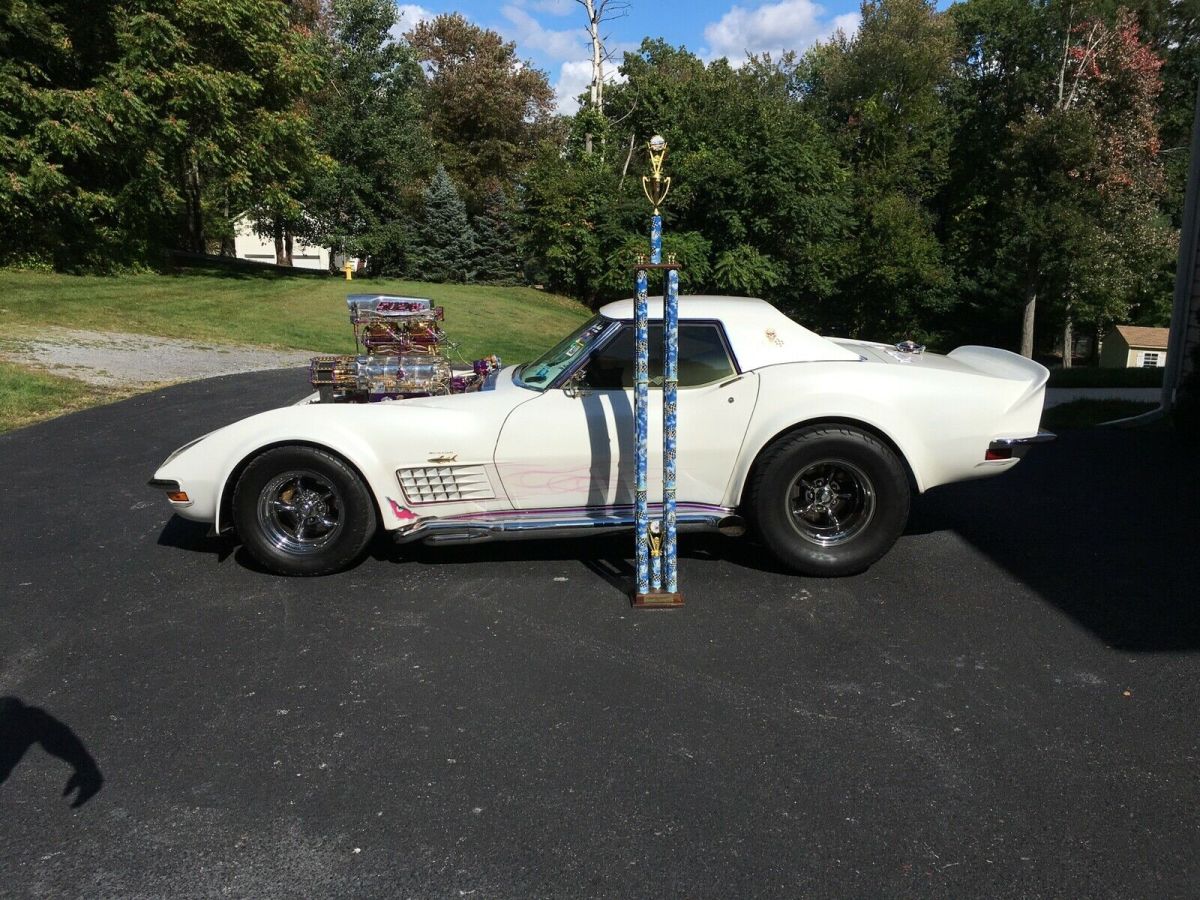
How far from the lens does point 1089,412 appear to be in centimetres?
1023

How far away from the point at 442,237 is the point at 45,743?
37403 millimetres

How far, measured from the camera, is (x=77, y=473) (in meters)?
Result: 7.23

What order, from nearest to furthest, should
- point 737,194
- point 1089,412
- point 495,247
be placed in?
1. point 1089,412
2. point 737,194
3. point 495,247

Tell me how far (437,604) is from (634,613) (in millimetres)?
974

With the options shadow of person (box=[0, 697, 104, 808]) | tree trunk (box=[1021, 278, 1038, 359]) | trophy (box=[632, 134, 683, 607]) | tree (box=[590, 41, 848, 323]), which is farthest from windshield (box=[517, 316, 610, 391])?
tree trunk (box=[1021, 278, 1038, 359])

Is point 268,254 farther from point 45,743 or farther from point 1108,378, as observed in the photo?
point 45,743

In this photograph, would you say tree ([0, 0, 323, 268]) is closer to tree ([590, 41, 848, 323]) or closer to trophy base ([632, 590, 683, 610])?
tree ([590, 41, 848, 323])

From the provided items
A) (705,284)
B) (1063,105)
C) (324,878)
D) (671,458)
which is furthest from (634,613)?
(1063,105)

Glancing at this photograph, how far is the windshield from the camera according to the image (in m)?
4.98

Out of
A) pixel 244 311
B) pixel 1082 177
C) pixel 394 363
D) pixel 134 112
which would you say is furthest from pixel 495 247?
pixel 394 363

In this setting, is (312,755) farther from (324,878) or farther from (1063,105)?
(1063,105)

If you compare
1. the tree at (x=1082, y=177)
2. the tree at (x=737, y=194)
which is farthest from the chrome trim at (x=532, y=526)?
the tree at (x=1082, y=177)

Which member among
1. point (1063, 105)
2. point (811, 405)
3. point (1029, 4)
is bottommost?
point (811, 405)

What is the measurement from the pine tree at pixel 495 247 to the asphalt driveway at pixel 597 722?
35587 millimetres
